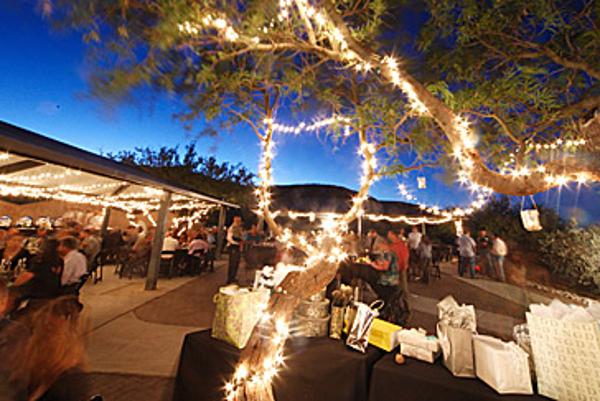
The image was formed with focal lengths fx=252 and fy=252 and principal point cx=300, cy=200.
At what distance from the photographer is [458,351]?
4.43 feet

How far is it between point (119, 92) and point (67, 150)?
2.14 metres

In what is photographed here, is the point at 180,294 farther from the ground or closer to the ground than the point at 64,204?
closer to the ground

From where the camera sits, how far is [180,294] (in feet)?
18.5

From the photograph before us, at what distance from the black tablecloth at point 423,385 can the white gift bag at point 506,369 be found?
0.03 meters

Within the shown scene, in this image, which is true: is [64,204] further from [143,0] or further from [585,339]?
[585,339]

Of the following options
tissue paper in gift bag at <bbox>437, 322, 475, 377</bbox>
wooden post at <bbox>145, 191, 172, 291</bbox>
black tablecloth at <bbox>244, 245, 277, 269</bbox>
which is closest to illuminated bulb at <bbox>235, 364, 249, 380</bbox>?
tissue paper in gift bag at <bbox>437, 322, 475, 377</bbox>

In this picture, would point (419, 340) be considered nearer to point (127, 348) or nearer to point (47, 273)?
point (127, 348)

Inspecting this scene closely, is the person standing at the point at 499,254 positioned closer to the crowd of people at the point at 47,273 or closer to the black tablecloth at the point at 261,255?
the black tablecloth at the point at 261,255

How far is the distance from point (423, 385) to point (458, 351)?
267 millimetres

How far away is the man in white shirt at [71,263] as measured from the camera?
138 inches

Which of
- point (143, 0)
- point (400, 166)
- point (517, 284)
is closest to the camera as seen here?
Result: point (143, 0)

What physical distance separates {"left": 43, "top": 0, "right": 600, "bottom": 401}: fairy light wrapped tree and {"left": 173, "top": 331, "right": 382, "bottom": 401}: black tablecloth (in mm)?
137

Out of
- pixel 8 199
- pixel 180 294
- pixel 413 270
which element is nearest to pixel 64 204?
pixel 8 199

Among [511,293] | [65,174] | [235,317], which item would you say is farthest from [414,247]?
[65,174]
